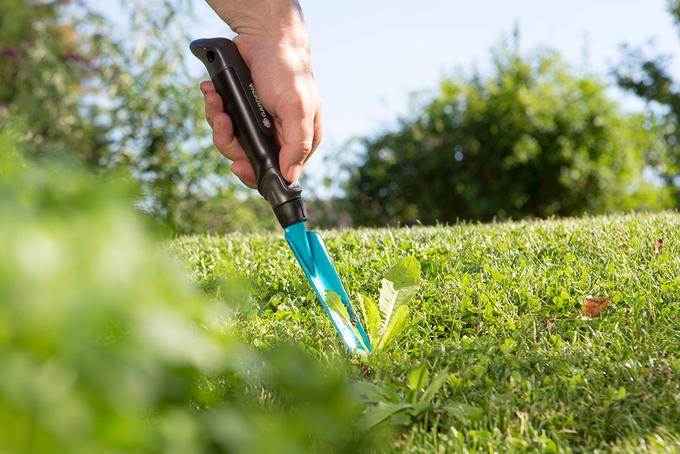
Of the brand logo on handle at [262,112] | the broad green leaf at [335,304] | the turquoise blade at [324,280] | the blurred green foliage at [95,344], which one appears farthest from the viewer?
the brand logo on handle at [262,112]

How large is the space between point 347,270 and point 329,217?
17.0 ft

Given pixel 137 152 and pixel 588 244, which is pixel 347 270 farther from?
pixel 137 152

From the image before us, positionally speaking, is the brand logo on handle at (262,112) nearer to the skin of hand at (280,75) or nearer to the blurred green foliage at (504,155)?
the skin of hand at (280,75)

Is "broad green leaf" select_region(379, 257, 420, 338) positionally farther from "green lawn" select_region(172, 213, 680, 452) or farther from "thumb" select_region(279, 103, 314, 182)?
"thumb" select_region(279, 103, 314, 182)

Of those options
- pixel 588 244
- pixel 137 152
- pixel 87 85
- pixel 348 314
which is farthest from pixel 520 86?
pixel 87 85

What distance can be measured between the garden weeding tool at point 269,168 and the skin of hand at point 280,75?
0.13 feet

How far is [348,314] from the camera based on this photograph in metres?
2.38

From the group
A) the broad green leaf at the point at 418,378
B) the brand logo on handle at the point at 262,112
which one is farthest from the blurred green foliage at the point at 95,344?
the brand logo on handle at the point at 262,112

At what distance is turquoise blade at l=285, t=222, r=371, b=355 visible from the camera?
2.35 metres

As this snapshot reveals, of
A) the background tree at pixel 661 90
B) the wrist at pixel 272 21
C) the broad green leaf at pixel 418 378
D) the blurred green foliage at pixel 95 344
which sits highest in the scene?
the blurred green foliage at pixel 95 344

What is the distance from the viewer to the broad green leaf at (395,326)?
2303 millimetres

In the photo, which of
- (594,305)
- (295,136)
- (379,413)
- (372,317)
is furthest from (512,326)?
(295,136)

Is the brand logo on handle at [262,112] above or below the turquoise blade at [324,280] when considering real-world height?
above

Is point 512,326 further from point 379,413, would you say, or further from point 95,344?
point 95,344
